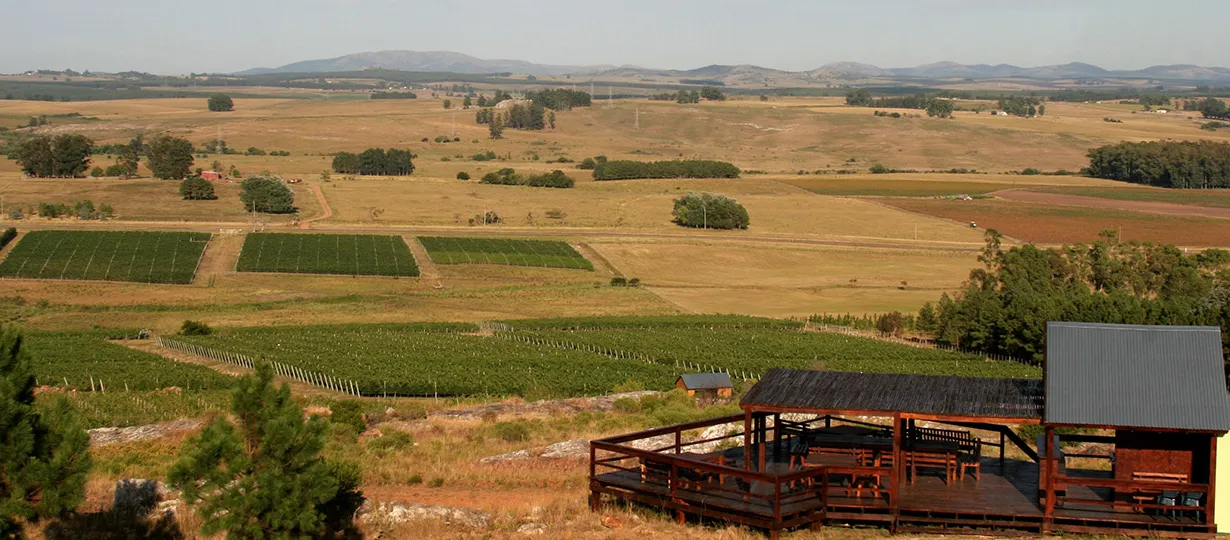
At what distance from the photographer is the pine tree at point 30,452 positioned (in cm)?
1816

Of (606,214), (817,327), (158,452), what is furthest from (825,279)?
(158,452)

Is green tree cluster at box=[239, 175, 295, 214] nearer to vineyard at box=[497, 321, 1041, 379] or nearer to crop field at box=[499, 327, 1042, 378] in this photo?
vineyard at box=[497, 321, 1041, 379]

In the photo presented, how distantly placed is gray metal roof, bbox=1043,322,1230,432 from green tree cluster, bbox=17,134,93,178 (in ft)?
430

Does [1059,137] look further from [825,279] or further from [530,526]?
[530,526]

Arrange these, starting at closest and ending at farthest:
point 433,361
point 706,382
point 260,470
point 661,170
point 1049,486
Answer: point 260,470
point 1049,486
point 706,382
point 433,361
point 661,170

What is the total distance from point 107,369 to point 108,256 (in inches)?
1583

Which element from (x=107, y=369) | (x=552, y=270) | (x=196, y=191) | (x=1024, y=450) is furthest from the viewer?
(x=196, y=191)

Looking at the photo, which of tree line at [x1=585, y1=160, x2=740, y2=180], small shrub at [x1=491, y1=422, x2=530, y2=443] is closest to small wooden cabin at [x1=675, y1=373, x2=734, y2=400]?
small shrub at [x1=491, y1=422, x2=530, y2=443]

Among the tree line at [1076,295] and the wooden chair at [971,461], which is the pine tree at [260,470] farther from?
the tree line at [1076,295]

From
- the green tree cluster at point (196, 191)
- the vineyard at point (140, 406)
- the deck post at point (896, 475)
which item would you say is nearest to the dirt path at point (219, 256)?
the green tree cluster at point (196, 191)

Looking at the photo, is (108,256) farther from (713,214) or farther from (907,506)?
(907,506)

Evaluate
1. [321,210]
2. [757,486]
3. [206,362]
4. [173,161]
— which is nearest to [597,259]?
[321,210]

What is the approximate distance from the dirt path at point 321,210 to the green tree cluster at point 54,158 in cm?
2524

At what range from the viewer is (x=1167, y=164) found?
150 m
